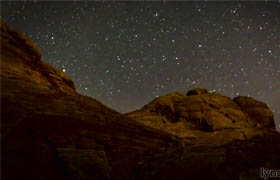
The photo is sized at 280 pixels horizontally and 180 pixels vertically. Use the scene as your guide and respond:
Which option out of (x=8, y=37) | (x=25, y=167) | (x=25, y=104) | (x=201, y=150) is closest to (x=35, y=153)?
(x=25, y=167)

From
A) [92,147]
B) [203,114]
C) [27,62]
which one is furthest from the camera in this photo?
[203,114]

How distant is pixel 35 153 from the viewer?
8695 mm

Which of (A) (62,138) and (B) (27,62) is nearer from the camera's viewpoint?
(A) (62,138)

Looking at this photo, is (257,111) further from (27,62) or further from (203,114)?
(27,62)

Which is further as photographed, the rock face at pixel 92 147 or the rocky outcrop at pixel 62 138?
the rocky outcrop at pixel 62 138

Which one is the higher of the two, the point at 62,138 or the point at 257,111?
the point at 257,111

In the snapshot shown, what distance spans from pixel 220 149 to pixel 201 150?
808mm

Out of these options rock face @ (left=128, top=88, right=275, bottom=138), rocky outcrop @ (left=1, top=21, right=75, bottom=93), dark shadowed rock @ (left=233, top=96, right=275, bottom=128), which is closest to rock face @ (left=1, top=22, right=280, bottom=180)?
rocky outcrop @ (left=1, top=21, right=75, bottom=93)

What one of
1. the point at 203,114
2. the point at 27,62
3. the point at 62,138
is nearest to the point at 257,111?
the point at 203,114

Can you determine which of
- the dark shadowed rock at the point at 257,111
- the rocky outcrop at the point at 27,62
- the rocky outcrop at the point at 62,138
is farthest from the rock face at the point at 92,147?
the dark shadowed rock at the point at 257,111

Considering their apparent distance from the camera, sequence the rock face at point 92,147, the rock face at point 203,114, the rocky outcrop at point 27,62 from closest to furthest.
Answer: the rock face at point 92,147, the rocky outcrop at point 27,62, the rock face at point 203,114

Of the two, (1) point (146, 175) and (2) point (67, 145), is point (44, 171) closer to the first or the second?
(2) point (67, 145)

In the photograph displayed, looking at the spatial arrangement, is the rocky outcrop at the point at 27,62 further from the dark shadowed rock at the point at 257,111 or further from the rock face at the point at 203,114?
the dark shadowed rock at the point at 257,111

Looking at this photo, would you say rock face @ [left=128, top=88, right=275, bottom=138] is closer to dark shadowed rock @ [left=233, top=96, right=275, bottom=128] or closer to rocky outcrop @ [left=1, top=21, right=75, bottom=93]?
dark shadowed rock @ [left=233, top=96, right=275, bottom=128]
